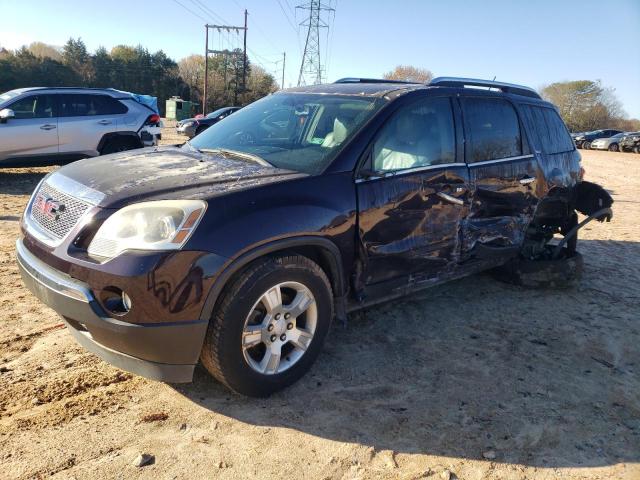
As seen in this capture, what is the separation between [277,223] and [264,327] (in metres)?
0.61

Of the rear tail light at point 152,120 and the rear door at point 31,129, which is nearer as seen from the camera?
the rear door at point 31,129

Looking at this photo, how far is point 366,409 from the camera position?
2.97m

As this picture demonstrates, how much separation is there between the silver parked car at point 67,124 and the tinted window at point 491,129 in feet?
27.2

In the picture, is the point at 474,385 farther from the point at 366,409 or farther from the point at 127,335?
the point at 127,335

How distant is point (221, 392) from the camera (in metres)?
3.03

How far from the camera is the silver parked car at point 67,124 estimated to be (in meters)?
9.39


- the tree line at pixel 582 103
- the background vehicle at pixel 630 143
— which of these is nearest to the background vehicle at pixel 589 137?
the background vehicle at pixel 630 143

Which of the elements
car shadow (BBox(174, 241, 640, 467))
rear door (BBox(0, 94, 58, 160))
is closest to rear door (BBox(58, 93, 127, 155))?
rear door (BBox(0, 94, 58, 160))

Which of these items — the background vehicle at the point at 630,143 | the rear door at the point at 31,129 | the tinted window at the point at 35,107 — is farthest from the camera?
the background vehicle at the point at 630,143

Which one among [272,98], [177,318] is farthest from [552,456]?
[272,98]

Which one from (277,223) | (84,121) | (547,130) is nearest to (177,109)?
(84,121)

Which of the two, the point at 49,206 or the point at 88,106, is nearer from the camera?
the point at 49,206

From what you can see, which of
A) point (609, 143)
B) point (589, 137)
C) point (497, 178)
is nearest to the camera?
point (497, 178)

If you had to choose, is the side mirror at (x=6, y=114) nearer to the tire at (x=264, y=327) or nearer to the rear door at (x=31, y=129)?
the rear door at (x=31, y=129)
